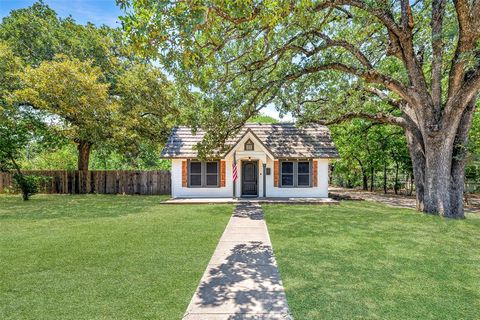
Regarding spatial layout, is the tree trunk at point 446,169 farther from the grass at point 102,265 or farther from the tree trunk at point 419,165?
the grass at point 102,265

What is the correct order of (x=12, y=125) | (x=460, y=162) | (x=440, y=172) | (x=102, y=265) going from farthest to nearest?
(x=12, y=125), (x=460, y=162), (x=440, y=172), (x=102, y=265)

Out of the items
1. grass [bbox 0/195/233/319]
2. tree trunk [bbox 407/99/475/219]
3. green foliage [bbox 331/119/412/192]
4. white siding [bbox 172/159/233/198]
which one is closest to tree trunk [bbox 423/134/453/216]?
tree trunk [bbox 407/99/475/219]

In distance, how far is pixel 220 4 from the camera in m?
5.21

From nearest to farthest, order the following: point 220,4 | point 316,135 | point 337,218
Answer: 1. point 220,4
2. point 337,218
3. point 316,135

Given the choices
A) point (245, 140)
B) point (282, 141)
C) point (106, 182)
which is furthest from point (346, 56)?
point (106, 182)

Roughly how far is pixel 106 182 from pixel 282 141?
12.8 meters

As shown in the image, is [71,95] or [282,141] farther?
[282,141]

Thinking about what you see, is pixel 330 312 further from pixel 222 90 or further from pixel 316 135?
pixel 316 135

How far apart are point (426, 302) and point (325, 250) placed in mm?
2374

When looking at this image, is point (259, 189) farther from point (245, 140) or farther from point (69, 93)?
point (69, 93)

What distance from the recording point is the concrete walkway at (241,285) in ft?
11.2

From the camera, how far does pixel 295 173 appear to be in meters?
16.0

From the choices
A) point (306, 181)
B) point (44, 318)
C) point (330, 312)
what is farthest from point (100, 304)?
point (306, 181)

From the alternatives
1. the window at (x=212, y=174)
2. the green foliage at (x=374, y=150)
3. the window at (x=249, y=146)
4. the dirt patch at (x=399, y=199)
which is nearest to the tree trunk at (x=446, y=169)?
the dirt patch at (x=399, y=199)
